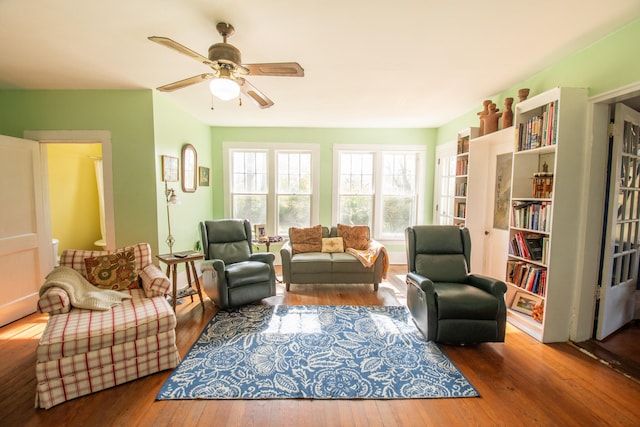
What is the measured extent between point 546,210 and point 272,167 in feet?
12.9

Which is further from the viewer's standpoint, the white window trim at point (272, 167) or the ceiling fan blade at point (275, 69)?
the white window trim at point (272, 167)

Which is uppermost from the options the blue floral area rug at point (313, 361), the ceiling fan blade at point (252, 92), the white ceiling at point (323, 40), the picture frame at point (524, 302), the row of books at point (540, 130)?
the white ceiling at point (323, 40)

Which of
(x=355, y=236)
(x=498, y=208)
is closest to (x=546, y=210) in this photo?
(x=498, y=208)

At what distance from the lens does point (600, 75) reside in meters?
2.16

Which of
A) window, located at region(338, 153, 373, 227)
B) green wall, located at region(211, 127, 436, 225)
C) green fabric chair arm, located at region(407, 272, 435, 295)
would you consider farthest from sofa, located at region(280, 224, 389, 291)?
green wall, located at region(211, 127, 436, 225)

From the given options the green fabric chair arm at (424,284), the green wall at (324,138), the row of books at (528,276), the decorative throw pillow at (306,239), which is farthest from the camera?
the green wall at (324,138)

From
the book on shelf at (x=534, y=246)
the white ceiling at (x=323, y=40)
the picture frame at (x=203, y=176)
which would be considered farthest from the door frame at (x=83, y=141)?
the book on shelf at (x=534, y=246)

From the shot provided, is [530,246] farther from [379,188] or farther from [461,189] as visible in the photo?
[379,188]

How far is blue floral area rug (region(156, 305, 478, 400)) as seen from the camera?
1.85 meters

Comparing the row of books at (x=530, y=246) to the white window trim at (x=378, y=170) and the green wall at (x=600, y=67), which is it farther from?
the white window trim at (x=378, y=170)

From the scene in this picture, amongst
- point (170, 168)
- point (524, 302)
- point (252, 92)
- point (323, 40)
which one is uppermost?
point (323, 40)

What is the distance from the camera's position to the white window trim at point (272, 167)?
16.1 ft

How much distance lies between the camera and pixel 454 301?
2.32 meters

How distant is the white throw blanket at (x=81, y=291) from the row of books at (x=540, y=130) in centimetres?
390
